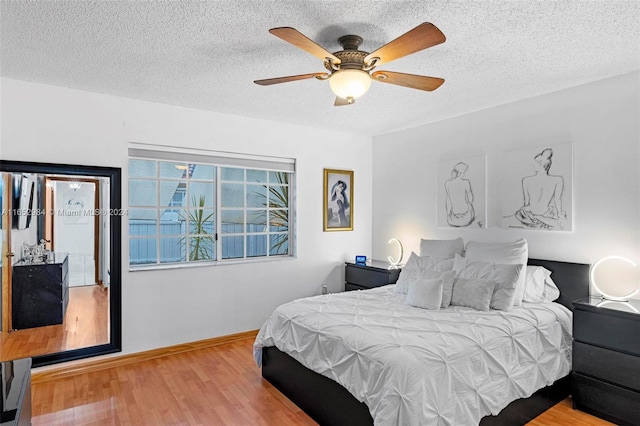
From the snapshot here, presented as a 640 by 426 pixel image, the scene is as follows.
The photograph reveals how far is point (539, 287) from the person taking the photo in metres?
3.23

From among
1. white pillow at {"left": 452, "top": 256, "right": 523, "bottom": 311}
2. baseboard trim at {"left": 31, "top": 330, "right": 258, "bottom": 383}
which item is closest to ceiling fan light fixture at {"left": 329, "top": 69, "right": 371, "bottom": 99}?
white pillow at {"left": 452, "top": 256, "right": 523, "bottom": 311}

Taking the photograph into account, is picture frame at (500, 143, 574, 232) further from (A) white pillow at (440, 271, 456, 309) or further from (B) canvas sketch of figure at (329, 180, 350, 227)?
(B) canvas sketch of figure at (329, 180, 350, 227)

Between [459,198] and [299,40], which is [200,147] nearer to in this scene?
[299,40]

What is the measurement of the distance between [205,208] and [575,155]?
143 inches

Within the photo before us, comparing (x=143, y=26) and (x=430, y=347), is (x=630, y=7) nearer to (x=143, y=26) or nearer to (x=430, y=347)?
(x=430, y=347)

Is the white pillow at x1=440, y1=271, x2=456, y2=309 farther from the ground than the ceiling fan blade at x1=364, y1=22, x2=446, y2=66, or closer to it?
closer to it

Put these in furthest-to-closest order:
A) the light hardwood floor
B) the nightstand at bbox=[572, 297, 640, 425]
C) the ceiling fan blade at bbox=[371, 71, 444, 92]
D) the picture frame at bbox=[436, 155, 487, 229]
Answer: the picture frame at bbox=[436, 155, 487, 229]
the light hardwood floor
the nightstand at bbox=[572, 297, 640, 425]
the ceiling fan blade at bbox=[371, 71, 444, 92]

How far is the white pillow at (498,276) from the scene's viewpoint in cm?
289

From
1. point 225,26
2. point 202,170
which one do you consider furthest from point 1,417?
point 202,170

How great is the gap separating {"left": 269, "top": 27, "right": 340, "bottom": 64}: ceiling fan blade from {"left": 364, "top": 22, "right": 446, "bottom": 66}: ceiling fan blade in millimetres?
267

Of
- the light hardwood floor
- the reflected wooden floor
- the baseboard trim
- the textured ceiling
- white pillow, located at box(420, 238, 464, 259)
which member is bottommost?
the light hardwood floor

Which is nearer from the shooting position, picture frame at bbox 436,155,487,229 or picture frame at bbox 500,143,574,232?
picture frame at bbox 500,143,574,232

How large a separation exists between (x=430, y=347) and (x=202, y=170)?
9.98ft

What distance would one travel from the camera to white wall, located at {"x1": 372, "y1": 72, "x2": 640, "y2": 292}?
2.96 meters
